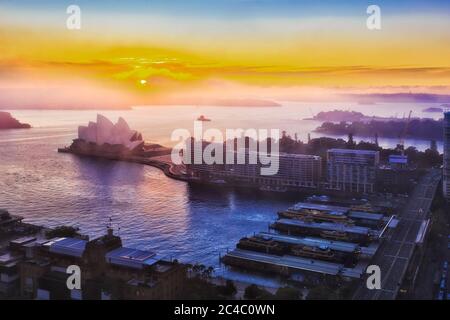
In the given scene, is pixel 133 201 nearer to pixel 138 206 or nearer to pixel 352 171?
pixel 138 206

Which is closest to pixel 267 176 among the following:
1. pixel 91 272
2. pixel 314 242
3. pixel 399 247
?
pixel 314 242

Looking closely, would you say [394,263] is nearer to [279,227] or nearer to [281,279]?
[281,279]

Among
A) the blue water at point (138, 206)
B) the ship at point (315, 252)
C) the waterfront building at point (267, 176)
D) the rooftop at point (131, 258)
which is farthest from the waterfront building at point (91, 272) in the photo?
the waterfront building at point (267, 176)

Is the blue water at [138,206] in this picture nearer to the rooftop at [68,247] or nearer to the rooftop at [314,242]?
the rooftop at [314,242]

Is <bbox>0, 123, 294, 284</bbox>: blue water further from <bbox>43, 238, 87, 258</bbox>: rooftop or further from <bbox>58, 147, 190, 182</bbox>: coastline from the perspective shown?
<bbox>43, 238, 87, 258</bbox>: rooftop

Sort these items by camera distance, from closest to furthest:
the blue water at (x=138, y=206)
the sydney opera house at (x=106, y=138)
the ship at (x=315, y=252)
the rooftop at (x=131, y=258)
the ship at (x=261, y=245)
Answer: the rooftop at (x=131, y=258), the ship at (x=315, y=252), the ship at (x=261, y=245), the blue water at (x=138, y=206), the sydney opera house at (x=106, y=138)
